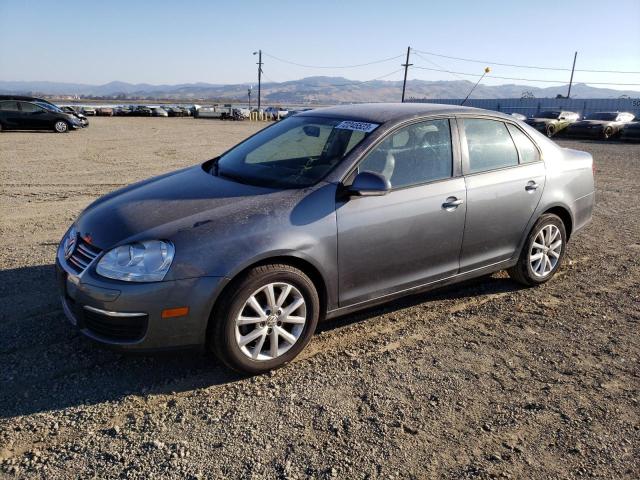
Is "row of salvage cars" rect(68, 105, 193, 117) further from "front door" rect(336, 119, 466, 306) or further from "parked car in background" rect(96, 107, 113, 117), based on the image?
"front door" rect(336, 119, 466, 306)

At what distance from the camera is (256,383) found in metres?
3.19

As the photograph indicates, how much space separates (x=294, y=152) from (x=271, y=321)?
5.21 feet

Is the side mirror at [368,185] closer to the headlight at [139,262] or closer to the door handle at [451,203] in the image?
the door handle at [451,203]

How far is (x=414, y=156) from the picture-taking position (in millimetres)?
3854

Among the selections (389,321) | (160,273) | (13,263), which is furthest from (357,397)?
(13,263)

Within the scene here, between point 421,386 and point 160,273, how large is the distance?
5.69 feet

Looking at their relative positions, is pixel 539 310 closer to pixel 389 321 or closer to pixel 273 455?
pixel 389 321

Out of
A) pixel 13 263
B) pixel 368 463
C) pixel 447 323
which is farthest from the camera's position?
pixel 13 263

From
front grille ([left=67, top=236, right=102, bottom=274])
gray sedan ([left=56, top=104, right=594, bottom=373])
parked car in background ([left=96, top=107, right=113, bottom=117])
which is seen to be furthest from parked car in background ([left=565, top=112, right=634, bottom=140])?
parked car in background ([left=96, top=107, right=113, bottom=117])

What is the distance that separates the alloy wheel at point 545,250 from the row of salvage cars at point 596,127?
22419mm

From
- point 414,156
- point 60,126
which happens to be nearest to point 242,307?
point 414,156

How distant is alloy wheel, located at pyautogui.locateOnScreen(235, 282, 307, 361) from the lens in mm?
3123

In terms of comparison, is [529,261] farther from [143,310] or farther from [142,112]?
[142,112]

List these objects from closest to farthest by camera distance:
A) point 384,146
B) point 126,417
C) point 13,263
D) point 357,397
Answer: point 126,417 → point 357,397 → point 384,146 → point 13,263
